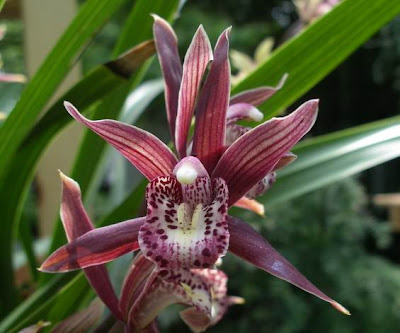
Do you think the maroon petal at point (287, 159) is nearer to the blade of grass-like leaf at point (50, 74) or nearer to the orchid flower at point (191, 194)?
the orchid flower at point (191, 194)

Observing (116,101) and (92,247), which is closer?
(92,247)

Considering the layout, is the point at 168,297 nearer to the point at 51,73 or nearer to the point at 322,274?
the point at 51,73

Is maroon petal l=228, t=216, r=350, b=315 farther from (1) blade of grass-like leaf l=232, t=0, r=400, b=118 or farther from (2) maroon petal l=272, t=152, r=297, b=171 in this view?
(1) blade of grass-like leaf l=232, t=0, r=400, b=118

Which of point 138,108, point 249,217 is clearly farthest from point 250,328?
point 138,108

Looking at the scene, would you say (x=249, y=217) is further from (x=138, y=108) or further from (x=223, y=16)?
(x=223, y=16)

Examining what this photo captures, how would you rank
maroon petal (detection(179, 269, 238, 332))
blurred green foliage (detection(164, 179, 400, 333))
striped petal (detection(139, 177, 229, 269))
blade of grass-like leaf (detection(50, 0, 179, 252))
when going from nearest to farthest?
1. striped petal (detection(139, 177, 229, 269))
2. maroon petal (detection(179, 269, 238, 332))
3. blade of grass-like leaf (detection(50, 0, 179, 252))
4. blurred green foliage (detection(164, 179, 400, 333))

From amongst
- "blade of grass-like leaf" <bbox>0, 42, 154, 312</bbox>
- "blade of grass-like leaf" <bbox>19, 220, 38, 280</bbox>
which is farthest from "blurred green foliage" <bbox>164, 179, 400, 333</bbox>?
"blade of grass-like leaf" <bbox>0, 42, 154, 312</bbox>

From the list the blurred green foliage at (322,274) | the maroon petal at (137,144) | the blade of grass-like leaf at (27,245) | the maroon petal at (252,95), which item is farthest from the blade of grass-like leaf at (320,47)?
the blurred green foliage at (322,274)

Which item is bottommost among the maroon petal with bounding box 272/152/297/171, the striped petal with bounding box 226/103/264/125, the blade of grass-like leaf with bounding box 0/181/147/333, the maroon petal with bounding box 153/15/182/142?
the blade of grass-like leaf with bounding box 0/181/147/333

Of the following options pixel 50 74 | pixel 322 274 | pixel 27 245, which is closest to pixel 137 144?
pixel 50 74
